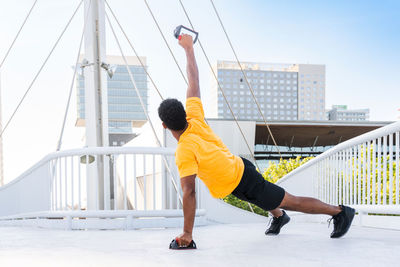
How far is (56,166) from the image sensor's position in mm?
4508

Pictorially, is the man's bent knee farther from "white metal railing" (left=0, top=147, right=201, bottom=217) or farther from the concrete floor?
"white metal railing" (left=0, top=147, right=201, bottom=217)

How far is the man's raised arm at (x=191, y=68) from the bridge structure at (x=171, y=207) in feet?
3.55

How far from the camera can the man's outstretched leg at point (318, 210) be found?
2.89 m

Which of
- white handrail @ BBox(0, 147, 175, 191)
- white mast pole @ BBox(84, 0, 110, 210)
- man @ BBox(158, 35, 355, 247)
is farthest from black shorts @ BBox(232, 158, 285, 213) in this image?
white mast pole @ BBox(84, 0, 110, 210)

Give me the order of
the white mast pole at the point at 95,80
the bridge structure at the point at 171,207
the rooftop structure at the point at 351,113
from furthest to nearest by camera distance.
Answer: the rooftop structure at the point at 351,113 < the white mast pole at the point at 95,80 < the bridge structure at the point at 171,207

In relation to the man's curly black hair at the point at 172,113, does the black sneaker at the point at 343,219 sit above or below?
below

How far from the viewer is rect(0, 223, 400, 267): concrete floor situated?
2332 millimetres

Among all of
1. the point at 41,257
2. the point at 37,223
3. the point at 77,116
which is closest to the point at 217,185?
the point at 41,257

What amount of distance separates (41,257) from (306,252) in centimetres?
167

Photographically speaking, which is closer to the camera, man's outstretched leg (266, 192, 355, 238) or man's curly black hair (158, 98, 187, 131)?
man's curly black hair (158, 98, 187, 131)

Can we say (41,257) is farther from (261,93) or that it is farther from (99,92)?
(261,93)

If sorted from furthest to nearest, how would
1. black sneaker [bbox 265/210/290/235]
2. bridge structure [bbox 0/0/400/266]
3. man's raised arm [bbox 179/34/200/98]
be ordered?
black sneaker [bbox 265/210/290/235] → man's raised arm [bbox 179/34/200/98] → bridge structure [bbox 0/0/400/266]

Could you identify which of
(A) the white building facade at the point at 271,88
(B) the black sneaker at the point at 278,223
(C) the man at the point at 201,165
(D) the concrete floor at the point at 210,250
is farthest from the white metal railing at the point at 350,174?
(A) the white building facade at the point at 271,88

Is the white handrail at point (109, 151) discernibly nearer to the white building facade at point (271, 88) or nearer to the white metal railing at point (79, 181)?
the white metal railing at point (79, 181)
